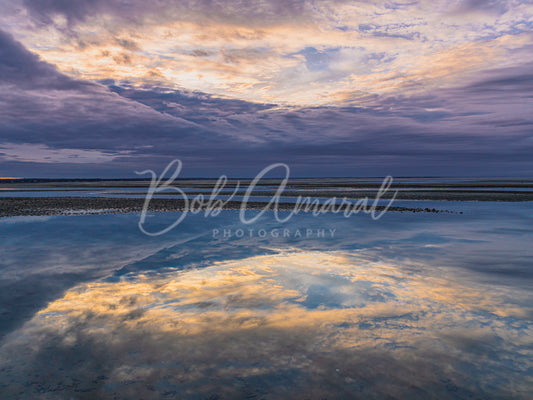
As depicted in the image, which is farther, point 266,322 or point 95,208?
point 95,208

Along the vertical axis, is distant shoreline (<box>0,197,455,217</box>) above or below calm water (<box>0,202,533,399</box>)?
below

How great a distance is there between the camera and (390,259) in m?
12.2

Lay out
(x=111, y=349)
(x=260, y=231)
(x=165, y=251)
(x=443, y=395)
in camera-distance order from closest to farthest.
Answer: (x=443, y=395) → (x=111, y=349) → (x=165, y=251) → (x=260, y=231)

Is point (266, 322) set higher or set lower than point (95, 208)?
higher

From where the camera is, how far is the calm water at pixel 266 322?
452 centimetres

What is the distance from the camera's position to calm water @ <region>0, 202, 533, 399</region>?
4.52m

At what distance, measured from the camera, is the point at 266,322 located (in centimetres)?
652

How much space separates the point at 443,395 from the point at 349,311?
2.88 meters

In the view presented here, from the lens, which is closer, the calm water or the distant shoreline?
the calm water

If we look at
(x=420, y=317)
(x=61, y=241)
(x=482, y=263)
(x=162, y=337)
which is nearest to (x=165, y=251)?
(x=61, y=241)

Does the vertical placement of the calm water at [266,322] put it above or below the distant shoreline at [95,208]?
above

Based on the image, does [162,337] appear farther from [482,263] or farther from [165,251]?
[482,263]

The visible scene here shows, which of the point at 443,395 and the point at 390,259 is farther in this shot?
the point at 390,259

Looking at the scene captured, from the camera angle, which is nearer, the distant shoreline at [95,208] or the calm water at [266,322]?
the calm water at [266,322]
